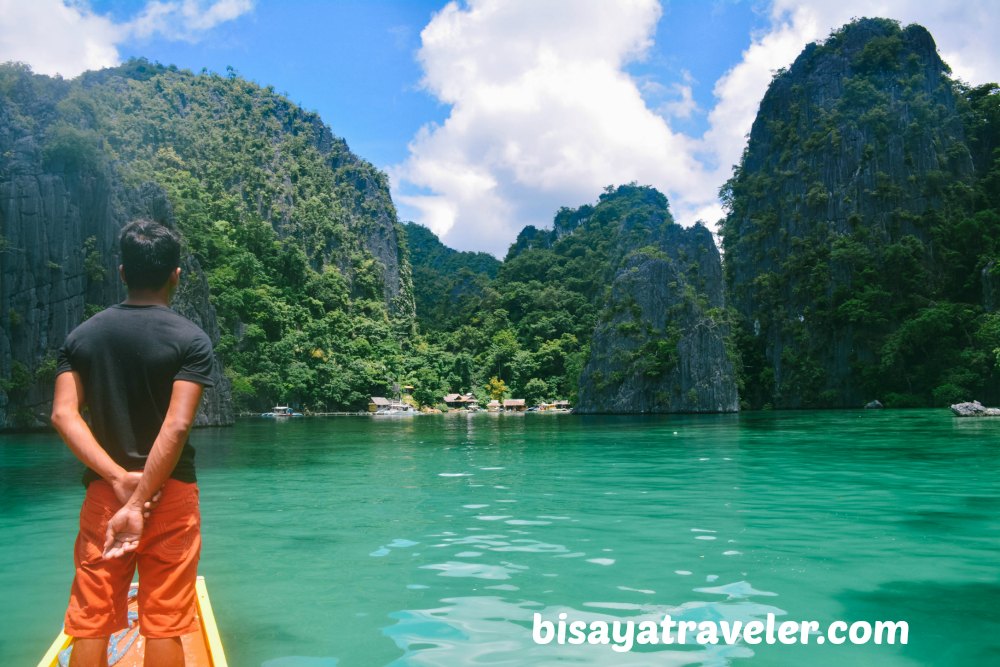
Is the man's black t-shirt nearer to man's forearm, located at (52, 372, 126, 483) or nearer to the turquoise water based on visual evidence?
man's forearm, located at (52, 372, 126, 483)

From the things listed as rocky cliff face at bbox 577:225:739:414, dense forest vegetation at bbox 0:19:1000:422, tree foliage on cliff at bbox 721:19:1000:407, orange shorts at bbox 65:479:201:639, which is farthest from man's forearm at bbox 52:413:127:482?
rocky cliff face at bbox 577:225:739:414

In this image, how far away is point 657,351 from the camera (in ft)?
207

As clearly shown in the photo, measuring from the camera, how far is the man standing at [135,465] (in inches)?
123

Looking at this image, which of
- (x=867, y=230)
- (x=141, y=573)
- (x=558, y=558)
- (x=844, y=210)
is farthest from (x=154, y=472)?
(x=844, y=210)

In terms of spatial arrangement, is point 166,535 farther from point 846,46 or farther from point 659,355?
point 846,46

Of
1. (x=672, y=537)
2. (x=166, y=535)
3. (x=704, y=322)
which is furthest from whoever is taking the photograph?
(x=704, y=322)

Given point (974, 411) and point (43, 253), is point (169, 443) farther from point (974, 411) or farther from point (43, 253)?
point (43, 253)

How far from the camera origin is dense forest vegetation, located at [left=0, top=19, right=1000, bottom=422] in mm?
56156

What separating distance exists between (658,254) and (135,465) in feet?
233

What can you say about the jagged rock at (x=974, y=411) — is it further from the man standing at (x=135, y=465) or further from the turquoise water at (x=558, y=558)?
the man standing at (x=135, y=465)

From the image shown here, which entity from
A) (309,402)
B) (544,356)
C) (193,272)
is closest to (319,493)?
(193,272)

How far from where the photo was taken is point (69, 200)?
1578 inches

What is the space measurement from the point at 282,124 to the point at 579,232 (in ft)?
185

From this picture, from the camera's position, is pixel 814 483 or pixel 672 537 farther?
pixel 814 483
